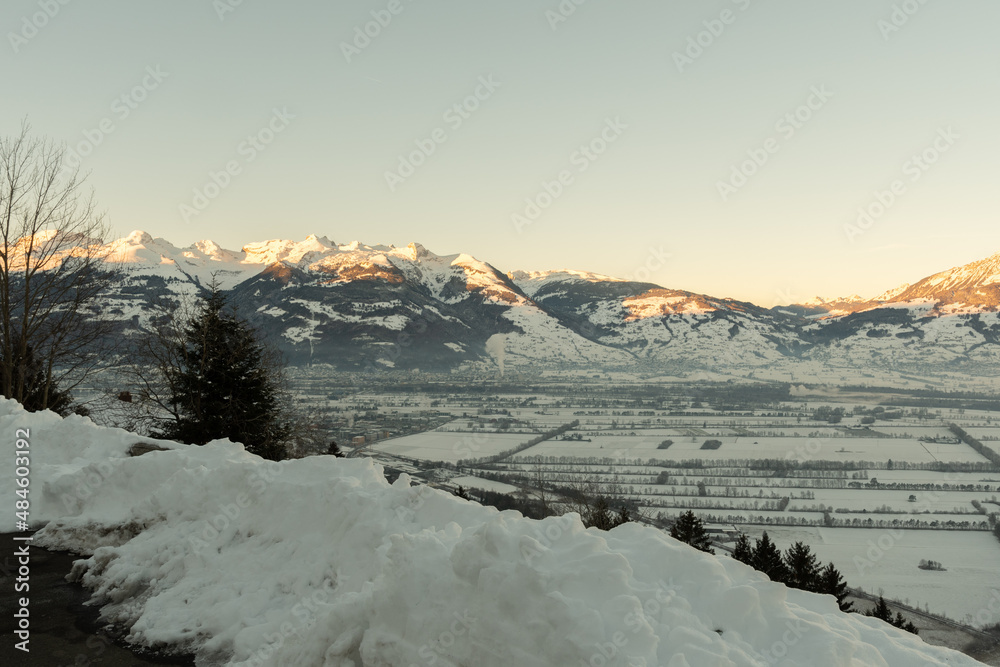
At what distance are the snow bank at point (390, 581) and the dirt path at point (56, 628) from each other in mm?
258

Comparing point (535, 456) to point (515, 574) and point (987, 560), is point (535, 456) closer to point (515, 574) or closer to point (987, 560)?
point (987, 560)

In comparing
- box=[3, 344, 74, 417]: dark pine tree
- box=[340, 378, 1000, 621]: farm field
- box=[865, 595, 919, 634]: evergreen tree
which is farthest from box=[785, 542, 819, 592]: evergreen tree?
box=[3, 344, 74, 417]: dark pine tree

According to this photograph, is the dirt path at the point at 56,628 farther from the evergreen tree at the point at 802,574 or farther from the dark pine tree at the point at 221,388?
the evergreen tree at the point at 802,574

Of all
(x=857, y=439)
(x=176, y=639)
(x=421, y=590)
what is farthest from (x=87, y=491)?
(x=857, y=439)

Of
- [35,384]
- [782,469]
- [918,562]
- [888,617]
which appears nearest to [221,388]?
[35,384]

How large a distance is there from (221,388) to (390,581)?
1553 cm

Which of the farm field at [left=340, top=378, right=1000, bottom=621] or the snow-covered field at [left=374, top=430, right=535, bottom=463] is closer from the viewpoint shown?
the farm field at [left=340, top=378, right=1000, bottom=621]

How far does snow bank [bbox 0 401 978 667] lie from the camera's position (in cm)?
447

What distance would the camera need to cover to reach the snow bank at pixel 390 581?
4.47 m

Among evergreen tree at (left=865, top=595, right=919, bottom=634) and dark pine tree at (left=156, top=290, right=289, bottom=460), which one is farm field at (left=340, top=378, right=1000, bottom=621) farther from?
dark pine tree at (left=156, top=290, right=289, bottom=460)

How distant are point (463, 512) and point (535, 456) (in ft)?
242

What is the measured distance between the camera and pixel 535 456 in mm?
79000

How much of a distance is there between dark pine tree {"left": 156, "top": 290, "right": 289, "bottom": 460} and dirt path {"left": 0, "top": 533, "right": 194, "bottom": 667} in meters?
11.0

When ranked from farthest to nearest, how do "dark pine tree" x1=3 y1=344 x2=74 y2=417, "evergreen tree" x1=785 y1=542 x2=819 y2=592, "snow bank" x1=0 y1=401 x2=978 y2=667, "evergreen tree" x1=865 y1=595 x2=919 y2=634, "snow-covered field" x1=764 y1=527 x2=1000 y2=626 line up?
1. "snow-covered field" x1=764 y1=527 x2=1000 y2=626
2. "evergreen tree" x1=785 y1=542 x2=819 y2=592
3. "evergreen tree" x1=865 y1=595 x2=919 y2=634
4. "dark pine tree" x1=3 y1=344 x2=74 y2=417
5. "snow bank" x1=0 y1=401 x2=978 y2=667
